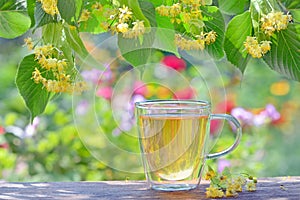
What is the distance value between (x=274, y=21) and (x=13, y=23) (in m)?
0.32

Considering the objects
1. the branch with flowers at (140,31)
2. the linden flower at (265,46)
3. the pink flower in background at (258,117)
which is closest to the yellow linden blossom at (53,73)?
the branch with flowers at (140,31)

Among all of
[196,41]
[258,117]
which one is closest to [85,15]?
[196,41]

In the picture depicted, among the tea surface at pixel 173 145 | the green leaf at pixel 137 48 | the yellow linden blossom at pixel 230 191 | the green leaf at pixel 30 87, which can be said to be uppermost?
the green leaf at pixel 137 48

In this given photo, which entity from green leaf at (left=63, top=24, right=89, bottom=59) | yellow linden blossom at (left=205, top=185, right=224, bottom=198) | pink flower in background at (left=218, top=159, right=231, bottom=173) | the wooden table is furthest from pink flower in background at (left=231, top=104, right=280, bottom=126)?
green leaf at (left=63, top=24, right=89, bottom=59)

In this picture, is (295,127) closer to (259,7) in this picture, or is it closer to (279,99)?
(279,99)

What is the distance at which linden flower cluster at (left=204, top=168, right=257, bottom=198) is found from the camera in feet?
2.50

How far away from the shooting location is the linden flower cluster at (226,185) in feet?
2.50

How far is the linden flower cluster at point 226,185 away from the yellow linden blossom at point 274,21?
0.23 m

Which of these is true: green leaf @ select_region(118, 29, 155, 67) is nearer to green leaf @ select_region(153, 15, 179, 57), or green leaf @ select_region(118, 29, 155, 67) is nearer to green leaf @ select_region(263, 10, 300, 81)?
green leaf @ select_region(153, 15, 179, 57)

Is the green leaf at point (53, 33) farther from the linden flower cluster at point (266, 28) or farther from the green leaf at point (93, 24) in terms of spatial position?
the linden flower cluster at point (266, 28)

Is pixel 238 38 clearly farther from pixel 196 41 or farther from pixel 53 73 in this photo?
pixel 53 73

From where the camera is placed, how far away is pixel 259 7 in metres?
0.67

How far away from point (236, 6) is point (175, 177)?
0.24 meters

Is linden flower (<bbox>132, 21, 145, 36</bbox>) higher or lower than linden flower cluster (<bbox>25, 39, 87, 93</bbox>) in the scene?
higher
